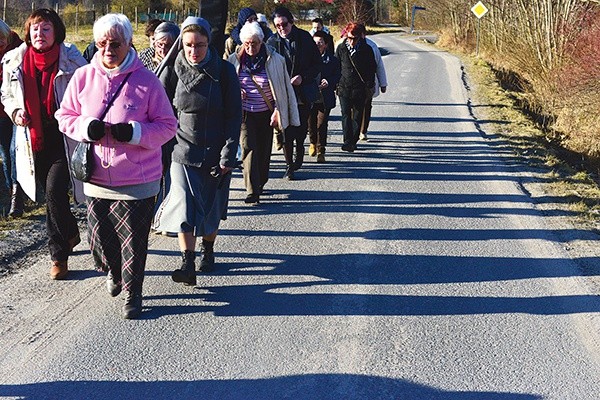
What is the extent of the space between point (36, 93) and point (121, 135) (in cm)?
157

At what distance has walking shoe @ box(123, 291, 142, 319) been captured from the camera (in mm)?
5301

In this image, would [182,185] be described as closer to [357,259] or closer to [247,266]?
[247,266]

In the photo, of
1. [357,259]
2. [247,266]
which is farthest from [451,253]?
[247,266]

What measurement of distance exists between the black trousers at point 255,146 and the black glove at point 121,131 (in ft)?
11.1

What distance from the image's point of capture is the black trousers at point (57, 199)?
6016 millimetres

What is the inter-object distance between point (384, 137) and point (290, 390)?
390 inches

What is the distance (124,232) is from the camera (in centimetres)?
526

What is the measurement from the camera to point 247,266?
6512 millimetres

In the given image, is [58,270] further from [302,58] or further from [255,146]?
[302,58]

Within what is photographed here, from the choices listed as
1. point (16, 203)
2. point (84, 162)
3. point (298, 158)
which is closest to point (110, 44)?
point (84, 162)

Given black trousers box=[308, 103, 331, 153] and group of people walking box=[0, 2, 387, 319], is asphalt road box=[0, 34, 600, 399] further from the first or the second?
black trousers box=[308, 103, 331, 153]

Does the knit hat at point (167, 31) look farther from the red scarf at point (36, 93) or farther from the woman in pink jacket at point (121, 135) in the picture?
the woman in pink jacket at point (121, 135)

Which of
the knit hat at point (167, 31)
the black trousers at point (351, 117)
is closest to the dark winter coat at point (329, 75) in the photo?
the black trousers at point (351, 117)

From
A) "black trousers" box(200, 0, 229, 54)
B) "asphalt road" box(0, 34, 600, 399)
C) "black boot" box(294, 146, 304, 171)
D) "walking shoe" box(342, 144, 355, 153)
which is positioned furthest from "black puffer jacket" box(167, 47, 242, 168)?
"walking shoe" box(342, 144, 355, 153)
